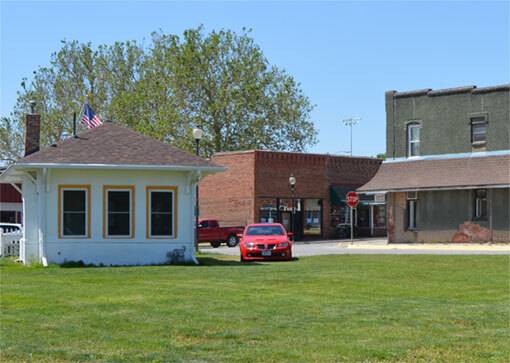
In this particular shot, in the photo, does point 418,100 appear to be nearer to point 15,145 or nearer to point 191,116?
point 191,116

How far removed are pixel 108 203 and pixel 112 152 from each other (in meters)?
1.65

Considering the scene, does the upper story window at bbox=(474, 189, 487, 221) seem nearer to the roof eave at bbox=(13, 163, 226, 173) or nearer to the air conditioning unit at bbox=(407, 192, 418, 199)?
the air conditioning unit at bbox=(407, 192, 418, 199)

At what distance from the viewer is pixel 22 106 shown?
69688mm

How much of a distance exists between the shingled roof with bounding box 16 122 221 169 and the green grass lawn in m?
5.38

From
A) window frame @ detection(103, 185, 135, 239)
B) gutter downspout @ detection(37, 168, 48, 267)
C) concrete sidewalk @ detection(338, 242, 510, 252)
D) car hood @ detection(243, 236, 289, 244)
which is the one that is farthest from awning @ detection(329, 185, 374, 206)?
gutter downspout @ detection(37, 168, 48, 267)

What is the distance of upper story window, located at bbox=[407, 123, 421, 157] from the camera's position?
47688 mm

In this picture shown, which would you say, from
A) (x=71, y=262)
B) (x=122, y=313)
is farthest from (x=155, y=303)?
(x=71, y=262)

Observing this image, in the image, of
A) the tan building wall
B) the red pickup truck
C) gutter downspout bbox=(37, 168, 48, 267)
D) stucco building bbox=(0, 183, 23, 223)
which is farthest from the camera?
stucco building bbox=(0, 183, 23, 223)

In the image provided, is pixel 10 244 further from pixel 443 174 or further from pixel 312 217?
pixel 312 217

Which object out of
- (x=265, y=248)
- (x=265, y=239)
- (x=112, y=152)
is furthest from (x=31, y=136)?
(x=265, y=248)

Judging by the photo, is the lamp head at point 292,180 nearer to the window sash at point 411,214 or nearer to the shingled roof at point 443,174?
the shingled roof at point 443,174

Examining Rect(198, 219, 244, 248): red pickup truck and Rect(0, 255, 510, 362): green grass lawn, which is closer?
Rect(0, 255, 510, 362): green grass lawn

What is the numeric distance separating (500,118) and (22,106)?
3917cm

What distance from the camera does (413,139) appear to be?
48.0 metres
